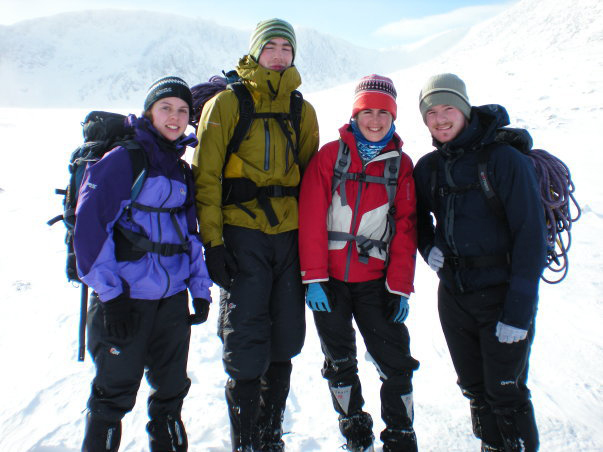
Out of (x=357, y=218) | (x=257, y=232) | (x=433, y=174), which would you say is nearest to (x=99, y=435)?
(x=257, y=232)

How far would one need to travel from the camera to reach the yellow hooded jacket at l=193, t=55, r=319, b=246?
9.46 ft

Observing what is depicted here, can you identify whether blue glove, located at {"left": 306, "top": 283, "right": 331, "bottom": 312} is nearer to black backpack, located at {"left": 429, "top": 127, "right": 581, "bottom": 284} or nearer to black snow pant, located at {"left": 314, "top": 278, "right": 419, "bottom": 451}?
black snow pant, located at {"left": 314, "top": 278, "right": 419, "bottom": 451}

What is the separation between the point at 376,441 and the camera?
126 inches

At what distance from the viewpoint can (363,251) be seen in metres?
3.03

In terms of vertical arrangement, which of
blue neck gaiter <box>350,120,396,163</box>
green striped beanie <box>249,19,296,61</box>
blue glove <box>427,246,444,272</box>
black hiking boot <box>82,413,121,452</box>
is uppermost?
green striped beanie <box>249,19,296,61</box>

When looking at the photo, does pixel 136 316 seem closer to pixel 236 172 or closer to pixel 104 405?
pixel 104 405

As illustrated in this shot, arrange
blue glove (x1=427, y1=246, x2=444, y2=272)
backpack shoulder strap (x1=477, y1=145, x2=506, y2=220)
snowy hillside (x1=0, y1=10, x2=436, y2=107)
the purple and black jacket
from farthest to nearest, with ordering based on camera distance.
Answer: snowy hillside (x1=0, y1=10, x2=436, y2=107), blue glove (x1=427, y1=246, x2=444, y2=272), backpack shoulder strap (x1=477, y1=145, x2=506, y2=220), the purple and black jacket

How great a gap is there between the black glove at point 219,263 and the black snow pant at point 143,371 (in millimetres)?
346

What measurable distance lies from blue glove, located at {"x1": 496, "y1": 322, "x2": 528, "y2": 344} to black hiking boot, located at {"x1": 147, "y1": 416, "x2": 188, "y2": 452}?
2377 millimetres

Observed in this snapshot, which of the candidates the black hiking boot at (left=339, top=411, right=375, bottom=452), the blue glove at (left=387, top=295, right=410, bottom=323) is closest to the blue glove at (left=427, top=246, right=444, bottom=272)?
the blue glove at (left=387, top=295, right=410, bottom=323)

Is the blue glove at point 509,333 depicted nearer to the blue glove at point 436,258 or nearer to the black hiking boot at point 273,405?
the blue glove at point 436,258

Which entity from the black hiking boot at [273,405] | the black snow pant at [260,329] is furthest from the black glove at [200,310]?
the black hiking boot at [273,405]

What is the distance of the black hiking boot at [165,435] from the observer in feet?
9.23

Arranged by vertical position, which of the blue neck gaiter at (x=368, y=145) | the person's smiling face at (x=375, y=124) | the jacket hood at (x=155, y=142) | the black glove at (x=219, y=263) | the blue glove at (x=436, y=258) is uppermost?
the person's smiling face at (x=375, y=124)
